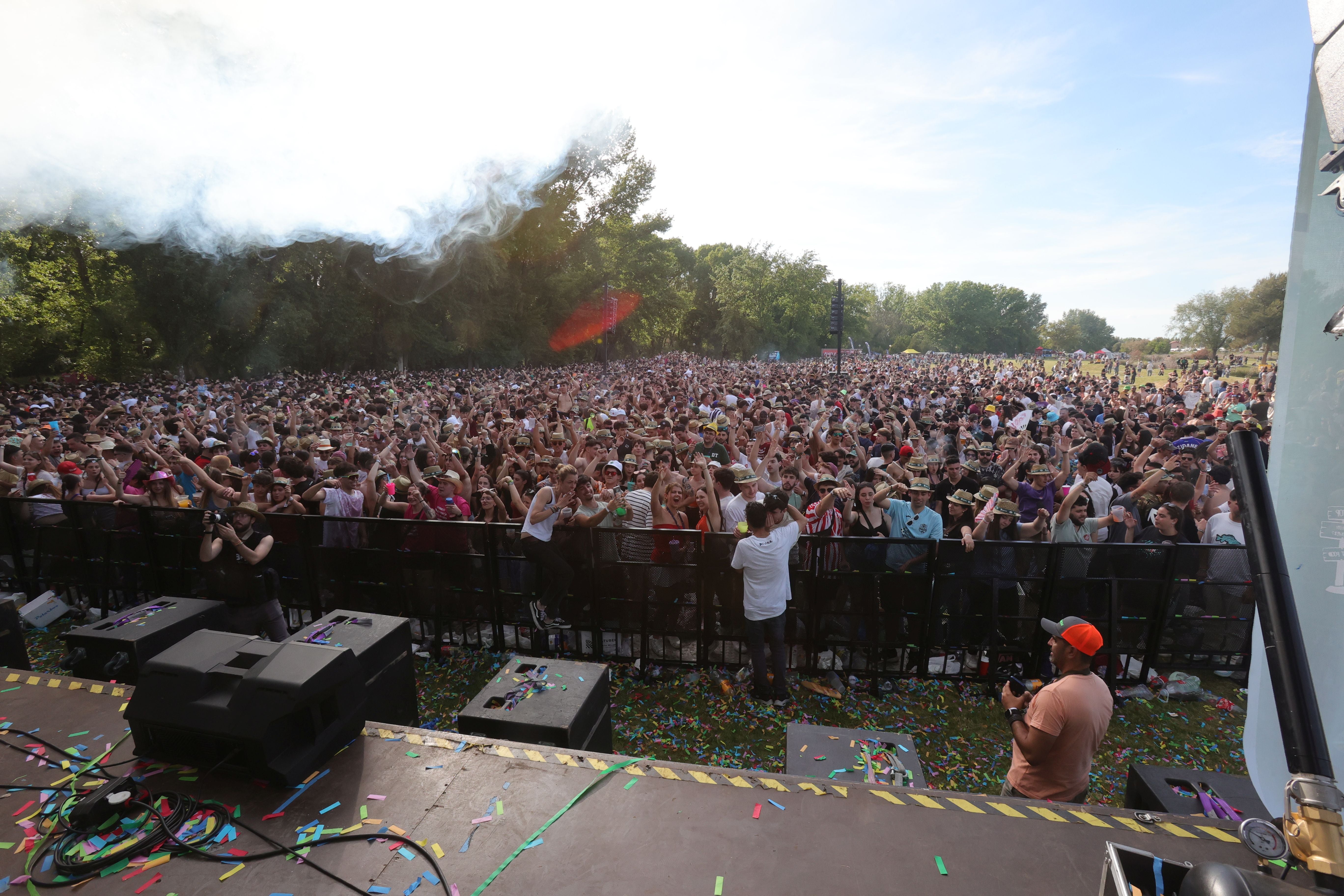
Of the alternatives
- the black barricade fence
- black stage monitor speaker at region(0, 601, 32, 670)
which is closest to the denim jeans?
the black barricade fence

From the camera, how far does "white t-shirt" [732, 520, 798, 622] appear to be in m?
5.35

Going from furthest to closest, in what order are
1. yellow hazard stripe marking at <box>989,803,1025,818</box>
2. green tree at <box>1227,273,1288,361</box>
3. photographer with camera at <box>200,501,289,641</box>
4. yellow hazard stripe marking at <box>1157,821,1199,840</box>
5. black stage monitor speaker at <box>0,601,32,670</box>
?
green tree at <box>1227,273,1288,361</box>, photographer with camera at <box>200,501,289,641</box>, black stage monitor speaker at <box>0,601,32,670</box>, yellow hazard stripe marking at <box>989,803,1025,818</box>, yellow hazard stripe marking at <box>1157,821,1199,840</box>

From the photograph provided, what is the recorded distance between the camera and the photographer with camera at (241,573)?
5762 mm

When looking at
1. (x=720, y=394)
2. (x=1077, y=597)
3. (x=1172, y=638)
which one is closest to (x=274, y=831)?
(x=1077, y=597)

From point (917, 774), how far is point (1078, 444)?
10849mm

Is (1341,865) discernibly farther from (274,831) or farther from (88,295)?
(88,295)

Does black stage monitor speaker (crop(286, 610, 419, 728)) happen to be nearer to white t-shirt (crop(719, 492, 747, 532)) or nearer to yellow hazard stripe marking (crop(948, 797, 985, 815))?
white t-shirt (crop(719, 492, 747, 532))

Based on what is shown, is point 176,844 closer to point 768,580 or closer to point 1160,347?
point 768,580

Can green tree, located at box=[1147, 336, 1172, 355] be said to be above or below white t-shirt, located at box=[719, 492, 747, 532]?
above

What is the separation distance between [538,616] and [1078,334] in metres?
157

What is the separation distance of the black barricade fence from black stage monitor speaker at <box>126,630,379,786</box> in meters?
2.41

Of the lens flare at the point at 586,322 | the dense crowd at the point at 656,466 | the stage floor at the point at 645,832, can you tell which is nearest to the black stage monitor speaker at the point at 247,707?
the stage floor at the point at 645,832

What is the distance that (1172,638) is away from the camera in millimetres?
5867

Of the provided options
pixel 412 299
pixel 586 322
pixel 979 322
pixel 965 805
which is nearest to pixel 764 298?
pixel 586 322
